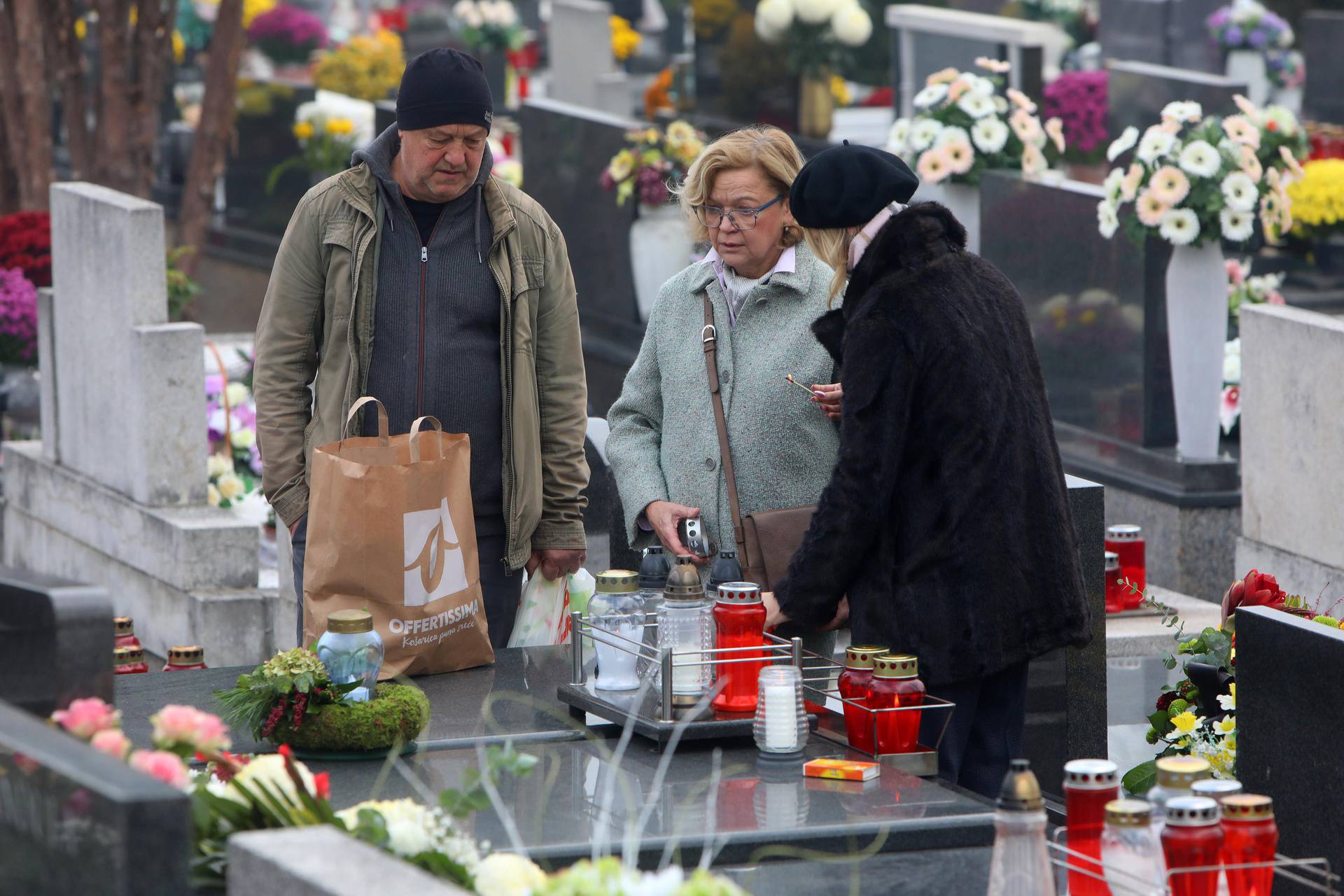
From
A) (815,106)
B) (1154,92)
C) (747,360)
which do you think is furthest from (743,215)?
(815,106)

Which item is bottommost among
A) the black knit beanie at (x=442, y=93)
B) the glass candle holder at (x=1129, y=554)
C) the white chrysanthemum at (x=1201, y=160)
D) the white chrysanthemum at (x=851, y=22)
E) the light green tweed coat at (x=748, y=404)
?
the glass candle holder at (x=1129, y=554)

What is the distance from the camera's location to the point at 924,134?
9.22 m

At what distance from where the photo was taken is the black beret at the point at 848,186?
3600 mm

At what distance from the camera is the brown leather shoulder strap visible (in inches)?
161

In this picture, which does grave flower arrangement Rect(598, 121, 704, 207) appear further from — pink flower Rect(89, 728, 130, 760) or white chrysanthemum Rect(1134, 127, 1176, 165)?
pink flower Rect(89, 728, 130, 760)

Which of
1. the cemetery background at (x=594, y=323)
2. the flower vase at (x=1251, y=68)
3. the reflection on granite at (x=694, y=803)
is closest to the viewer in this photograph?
the reflection on granite at (x=694, y=803)

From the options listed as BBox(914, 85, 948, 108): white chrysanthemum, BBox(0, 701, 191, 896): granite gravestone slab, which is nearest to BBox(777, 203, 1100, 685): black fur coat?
BBox(0, 701, 191, 896): granite gravestone slab

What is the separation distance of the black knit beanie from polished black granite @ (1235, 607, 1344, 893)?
1.83m

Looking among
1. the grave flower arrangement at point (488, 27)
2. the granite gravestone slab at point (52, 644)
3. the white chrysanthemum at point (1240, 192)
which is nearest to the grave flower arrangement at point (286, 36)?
the grave flower arrangement at point (488, 27)

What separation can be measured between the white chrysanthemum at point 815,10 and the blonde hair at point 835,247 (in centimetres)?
1072

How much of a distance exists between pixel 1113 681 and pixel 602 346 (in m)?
5.51

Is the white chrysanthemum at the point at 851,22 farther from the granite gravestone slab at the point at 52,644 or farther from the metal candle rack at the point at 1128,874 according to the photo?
the granite gravestone slab at the point at 52,644

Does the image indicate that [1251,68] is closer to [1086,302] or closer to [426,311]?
[1086,302]

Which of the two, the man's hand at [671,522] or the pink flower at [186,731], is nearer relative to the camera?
the pink flower at [186,731]
